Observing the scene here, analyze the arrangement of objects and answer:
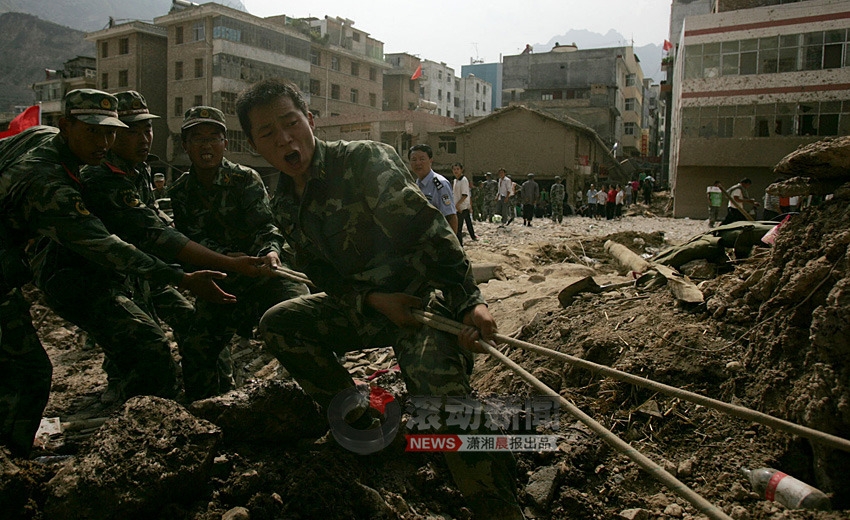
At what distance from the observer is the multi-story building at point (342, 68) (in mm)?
39812

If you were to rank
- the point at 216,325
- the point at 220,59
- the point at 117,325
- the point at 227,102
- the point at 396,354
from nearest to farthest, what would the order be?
the point at 396,354 → the point at 117,325 → the point at 216,325 → the point at 220,59 → the point at 227,102

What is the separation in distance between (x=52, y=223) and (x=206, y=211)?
1258 mm

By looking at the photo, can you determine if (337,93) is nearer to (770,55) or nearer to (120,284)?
(770,55)

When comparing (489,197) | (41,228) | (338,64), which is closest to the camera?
(41,228)

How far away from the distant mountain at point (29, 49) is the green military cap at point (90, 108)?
8167cm

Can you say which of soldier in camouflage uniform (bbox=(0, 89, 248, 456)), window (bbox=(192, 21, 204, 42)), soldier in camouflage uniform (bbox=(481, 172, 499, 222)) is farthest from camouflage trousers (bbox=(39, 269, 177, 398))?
window (bbox=(192, 21, 204, 42))

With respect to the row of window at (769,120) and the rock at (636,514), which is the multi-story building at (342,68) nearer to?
the row of window at (769,120)

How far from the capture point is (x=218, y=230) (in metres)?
4.33

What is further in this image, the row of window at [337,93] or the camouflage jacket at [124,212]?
the row of window at [337,93]

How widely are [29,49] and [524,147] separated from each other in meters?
73.2

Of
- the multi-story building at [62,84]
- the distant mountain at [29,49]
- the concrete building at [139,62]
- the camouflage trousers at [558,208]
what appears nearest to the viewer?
the camouflage trousers at [558,208]

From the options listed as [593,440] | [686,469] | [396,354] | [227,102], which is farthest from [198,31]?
[686,469]

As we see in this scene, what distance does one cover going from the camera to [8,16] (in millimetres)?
78500

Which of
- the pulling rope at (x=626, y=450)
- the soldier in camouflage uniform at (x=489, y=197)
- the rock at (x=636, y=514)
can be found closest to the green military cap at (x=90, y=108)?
the pulling rope at (x=626, y=450)
